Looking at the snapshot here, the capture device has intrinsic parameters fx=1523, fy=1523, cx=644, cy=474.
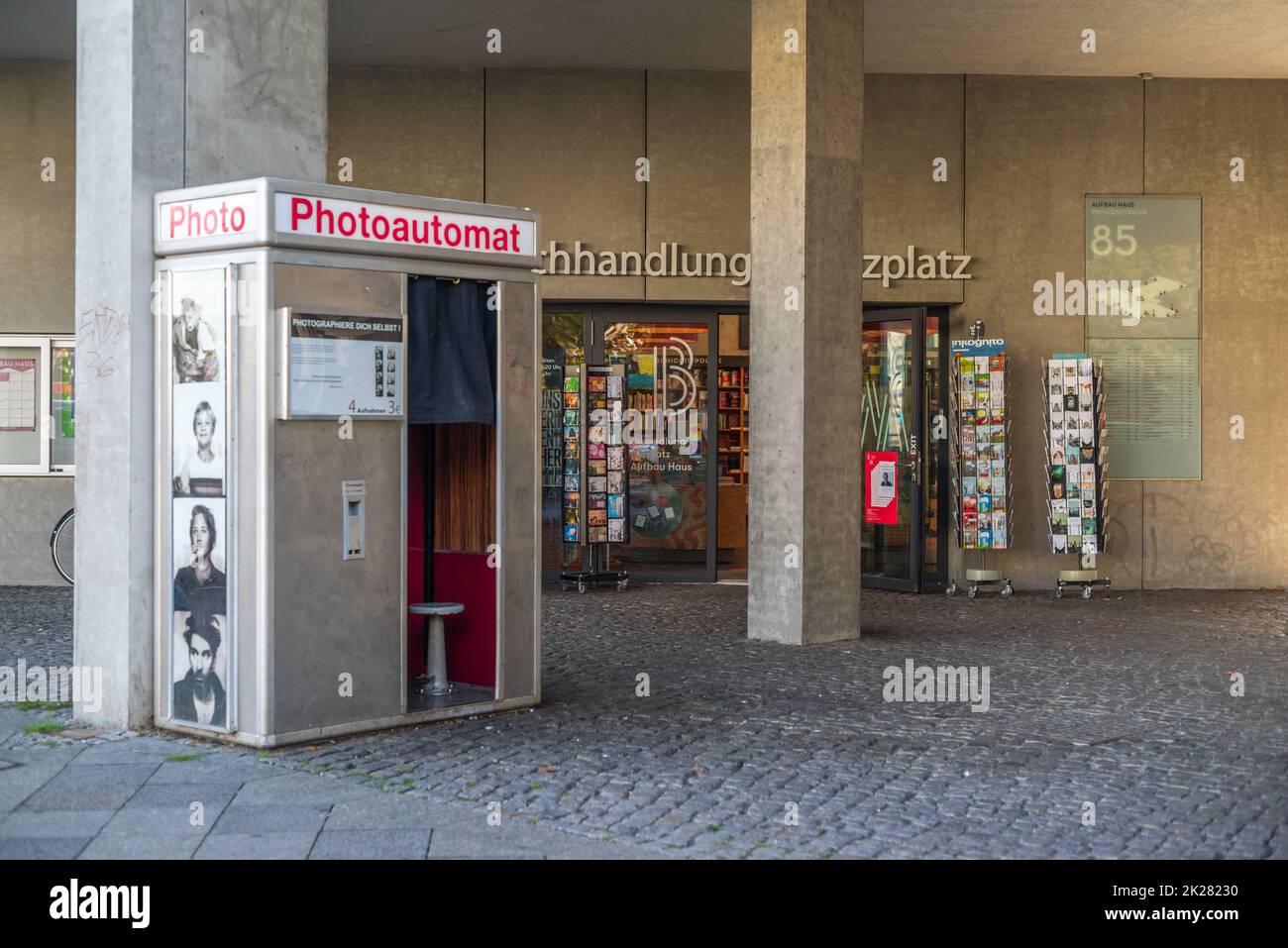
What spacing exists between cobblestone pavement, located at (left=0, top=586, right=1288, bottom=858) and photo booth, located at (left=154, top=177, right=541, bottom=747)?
40 centimetres

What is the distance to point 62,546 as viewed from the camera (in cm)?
1355

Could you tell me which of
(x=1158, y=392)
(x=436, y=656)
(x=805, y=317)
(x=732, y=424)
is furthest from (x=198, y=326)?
(x=1158, y=392)

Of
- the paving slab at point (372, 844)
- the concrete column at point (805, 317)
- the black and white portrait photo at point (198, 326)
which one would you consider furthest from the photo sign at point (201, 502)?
the concrete column at point (805, 317)

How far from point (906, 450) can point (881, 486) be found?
1.33ft

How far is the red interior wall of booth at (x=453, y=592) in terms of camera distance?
8023 millimetres

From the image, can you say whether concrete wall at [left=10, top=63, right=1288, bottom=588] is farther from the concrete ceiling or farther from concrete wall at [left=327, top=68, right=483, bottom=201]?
the concrete ceiling

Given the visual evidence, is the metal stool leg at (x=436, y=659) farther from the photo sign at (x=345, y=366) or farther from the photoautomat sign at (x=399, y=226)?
the photoautomat sign at (x=399, y=226)

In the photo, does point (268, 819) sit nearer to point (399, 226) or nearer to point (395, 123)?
point (399, 226)

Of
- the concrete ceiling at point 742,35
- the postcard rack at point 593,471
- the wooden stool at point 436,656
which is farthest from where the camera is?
the postcard rack at point 593,471

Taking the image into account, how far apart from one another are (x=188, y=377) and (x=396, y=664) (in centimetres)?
168

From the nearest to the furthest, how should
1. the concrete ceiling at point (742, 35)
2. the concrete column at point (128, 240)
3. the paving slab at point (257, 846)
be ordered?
the paving slab at point (257, 846) < the concrete column at point (128, 240) < the concrete ceiling at point (742, 35)

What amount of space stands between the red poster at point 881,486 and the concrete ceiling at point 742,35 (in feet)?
11.6

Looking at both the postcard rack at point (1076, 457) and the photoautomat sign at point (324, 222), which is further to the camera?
the postcard rack at point (1076, 457)

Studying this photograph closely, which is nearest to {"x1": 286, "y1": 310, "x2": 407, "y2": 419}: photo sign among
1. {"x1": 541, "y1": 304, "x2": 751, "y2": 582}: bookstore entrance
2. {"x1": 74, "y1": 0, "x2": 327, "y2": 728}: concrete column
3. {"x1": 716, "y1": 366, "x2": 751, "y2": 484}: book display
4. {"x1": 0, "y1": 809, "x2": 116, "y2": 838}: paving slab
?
{"x1": 74, "y1": 0, "x2": 327, "y2": 728}: concrete column
